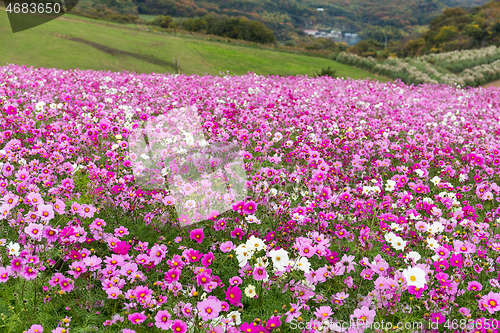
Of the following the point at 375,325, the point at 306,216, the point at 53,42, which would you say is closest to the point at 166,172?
the point at 306,216

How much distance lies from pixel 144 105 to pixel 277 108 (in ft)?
10.5

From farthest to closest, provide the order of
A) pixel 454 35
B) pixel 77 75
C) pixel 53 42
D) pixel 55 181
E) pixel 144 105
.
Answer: pixel 454 35, pixel 53 42, pixel 77 75, pixel 144 105, pixel 55 181

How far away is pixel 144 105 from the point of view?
7.45m

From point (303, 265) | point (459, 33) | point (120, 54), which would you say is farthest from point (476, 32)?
point (303, 265)

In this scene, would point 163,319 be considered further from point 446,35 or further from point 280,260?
point 446,35

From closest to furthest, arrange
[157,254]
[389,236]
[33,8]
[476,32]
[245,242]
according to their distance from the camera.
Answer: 1. [157,254]
2. [389,236]
3. [245,242]
4. [33,8]
5. [476,32]

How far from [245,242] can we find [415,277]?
1.74 meters

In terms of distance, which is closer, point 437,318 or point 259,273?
point 437,318

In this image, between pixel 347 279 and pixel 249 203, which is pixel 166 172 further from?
pixel 347 279

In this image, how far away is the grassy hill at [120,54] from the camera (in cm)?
1752

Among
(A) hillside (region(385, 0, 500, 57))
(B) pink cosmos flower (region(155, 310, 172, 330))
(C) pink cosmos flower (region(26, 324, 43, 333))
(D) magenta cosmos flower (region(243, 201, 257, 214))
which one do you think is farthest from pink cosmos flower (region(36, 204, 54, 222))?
(A) hillside (region(385, 0, 500, 57))

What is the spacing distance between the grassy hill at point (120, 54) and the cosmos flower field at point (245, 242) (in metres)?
12.9

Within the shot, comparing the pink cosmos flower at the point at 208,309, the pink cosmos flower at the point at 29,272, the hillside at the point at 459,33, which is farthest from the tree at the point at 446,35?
the pink cosmos flower at the point at 29,272

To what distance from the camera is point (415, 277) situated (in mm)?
2117
